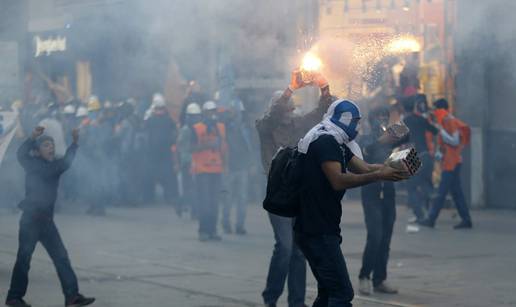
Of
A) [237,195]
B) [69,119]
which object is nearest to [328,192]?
[237,195]

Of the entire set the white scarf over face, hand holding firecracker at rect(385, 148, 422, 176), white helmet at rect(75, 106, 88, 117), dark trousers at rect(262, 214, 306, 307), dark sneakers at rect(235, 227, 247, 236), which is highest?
the white scarf over face

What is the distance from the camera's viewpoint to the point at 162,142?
65.5 feet

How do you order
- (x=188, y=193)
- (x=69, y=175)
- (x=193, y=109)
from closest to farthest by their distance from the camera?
1. (x=193, y=109)
2. (x=188, y=193)
3. (x=69, y=175)

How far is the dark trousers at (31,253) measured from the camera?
396 inches

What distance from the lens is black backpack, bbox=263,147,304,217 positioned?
311 inches

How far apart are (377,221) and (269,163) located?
5.19ft

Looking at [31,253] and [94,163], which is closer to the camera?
[31,253]

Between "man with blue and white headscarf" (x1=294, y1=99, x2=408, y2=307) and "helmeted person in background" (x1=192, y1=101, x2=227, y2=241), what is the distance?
7.35m

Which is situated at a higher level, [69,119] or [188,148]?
[69,119]

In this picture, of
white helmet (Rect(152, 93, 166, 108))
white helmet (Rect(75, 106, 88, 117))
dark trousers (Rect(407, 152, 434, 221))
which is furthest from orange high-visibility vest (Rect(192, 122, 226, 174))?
white helmet (Rect(75, 106, 88, 117))

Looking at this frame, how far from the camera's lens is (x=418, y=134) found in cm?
1628

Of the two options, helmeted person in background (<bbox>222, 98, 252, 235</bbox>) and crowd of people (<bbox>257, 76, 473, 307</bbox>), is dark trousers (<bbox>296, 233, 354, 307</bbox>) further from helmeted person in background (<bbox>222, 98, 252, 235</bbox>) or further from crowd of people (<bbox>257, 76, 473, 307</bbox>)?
helmeted person in background (<bbox>222, 98, 252, 235</bbox>)

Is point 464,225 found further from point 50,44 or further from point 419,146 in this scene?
point 50,44

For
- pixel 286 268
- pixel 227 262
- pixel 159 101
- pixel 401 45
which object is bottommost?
pixel 227 262
